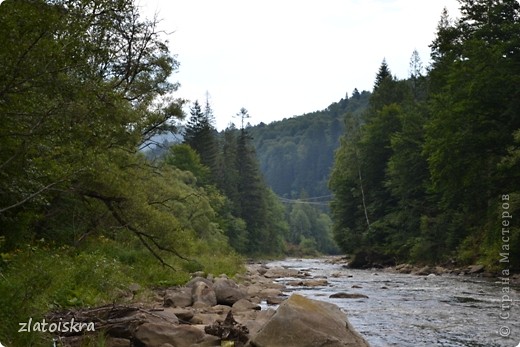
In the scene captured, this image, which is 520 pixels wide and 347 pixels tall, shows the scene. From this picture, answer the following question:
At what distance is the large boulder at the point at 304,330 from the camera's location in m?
8.45

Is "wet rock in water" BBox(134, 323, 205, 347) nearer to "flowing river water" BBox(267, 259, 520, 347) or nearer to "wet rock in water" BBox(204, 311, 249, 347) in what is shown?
"wet rock in water" BBox(204, 311, 249, 347)

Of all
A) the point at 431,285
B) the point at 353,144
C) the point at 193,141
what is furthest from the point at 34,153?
the point at 193,141

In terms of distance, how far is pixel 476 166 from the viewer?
28.3 meters

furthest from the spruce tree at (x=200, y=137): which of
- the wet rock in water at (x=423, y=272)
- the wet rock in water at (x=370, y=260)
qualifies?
the wet rock in water at (x=423, y=272)

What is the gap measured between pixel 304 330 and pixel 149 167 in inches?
587

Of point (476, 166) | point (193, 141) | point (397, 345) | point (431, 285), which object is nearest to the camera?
point (397, 345)

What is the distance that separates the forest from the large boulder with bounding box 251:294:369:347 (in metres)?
3.59

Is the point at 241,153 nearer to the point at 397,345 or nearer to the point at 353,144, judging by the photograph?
the point at 353,144

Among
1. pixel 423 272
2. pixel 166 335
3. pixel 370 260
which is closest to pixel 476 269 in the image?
pixel 423 272

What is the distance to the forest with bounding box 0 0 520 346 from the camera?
28.0 ft

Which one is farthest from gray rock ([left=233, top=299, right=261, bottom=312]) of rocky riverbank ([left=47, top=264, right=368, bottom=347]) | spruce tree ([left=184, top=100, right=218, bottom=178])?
spruce tree ([left=184, top=100, right=218, bottom=178])

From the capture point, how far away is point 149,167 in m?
22.2

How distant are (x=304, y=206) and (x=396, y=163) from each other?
99.1 meters

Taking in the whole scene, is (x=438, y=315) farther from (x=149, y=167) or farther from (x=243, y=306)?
(x=149, y=167)
